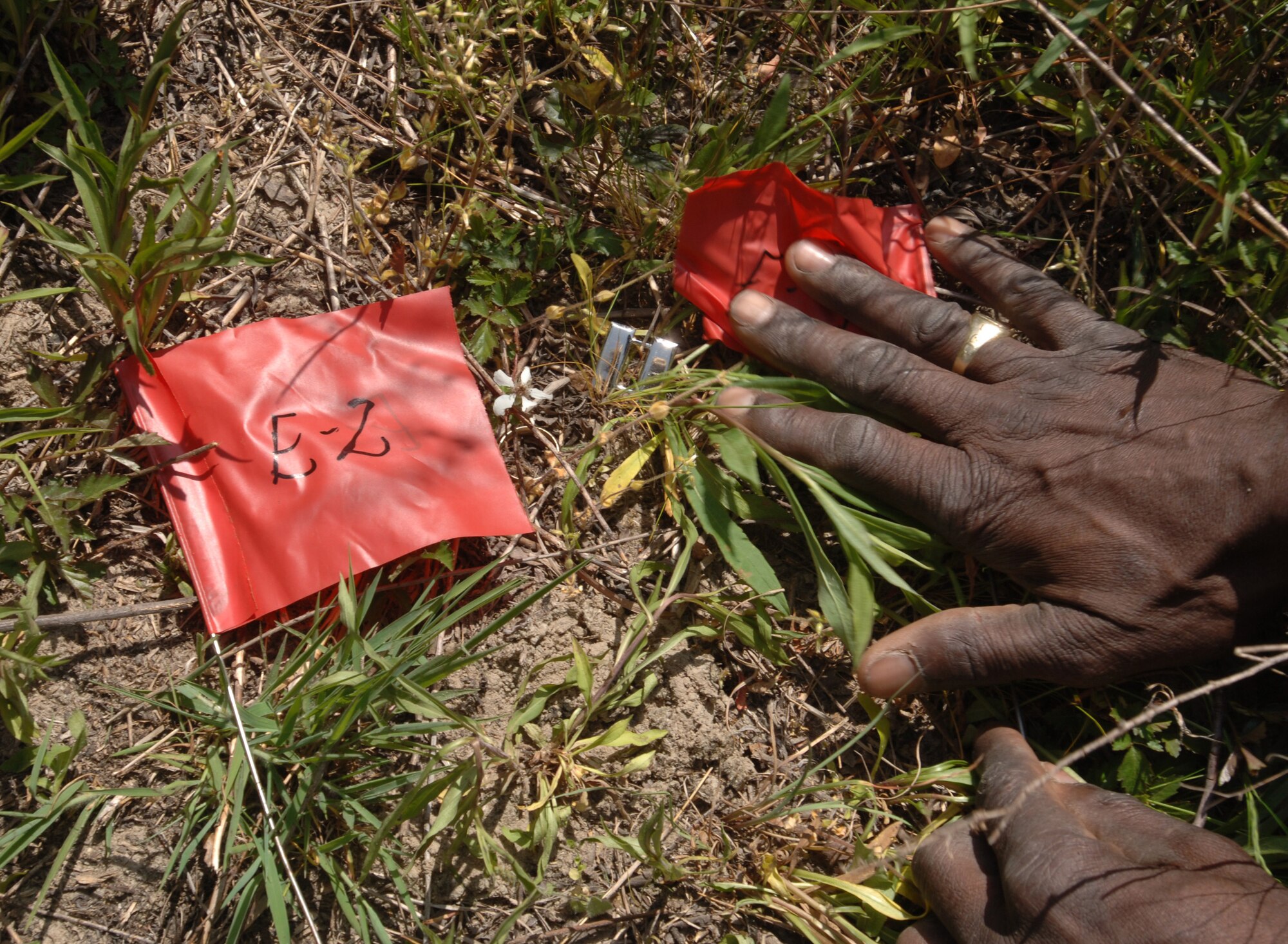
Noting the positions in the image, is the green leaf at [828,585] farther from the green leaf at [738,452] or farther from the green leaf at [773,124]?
the green leaf at [773,124]

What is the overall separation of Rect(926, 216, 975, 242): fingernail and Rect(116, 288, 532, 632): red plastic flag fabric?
1.12 meters

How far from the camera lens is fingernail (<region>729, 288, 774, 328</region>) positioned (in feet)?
6.56

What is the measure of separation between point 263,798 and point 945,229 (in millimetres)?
1866

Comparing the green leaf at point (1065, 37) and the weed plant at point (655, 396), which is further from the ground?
the green leaf at point (1065, 37)

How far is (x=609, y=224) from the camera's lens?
212 centimetres

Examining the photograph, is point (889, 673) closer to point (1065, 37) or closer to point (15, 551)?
point (1065, 37)

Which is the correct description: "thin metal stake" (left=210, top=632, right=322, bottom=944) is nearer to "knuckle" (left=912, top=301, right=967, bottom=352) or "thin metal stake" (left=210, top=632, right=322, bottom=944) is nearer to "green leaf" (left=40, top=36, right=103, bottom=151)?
"green leaf" (left=40, top=36, right=103, bottom=151)

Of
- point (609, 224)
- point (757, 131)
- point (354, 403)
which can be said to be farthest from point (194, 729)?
point (757, 131)

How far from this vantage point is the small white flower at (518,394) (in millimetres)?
1954

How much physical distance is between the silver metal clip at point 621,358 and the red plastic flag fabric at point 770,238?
4.8 inches

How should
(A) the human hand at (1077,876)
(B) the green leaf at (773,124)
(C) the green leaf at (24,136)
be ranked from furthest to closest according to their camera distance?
1. (B) the green leaf at (773,124)
2. (C) the green leaf at (24,136)
3. (A) the human hand at (1077,876)

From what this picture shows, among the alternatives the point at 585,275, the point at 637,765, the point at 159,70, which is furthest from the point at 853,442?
the point at 159,70

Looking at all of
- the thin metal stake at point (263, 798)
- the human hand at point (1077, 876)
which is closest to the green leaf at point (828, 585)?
the human hand at point (1077, 876)

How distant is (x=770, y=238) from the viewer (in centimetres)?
204
